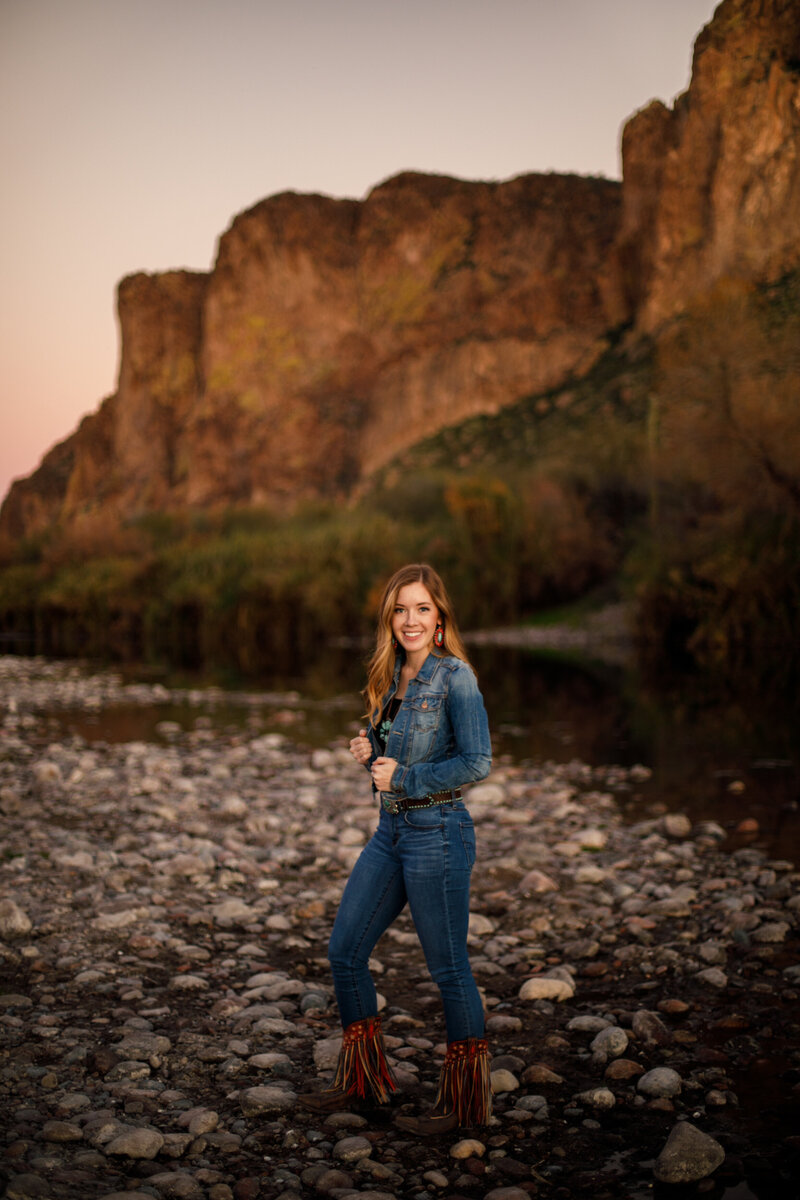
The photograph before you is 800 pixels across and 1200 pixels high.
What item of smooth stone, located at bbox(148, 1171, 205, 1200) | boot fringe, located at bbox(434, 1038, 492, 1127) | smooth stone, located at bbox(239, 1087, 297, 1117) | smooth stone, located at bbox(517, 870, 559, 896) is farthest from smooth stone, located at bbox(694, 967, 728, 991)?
smooth stone, located at bbox(148, 1171, 205, 1200)

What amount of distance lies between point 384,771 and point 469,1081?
1.20 metres

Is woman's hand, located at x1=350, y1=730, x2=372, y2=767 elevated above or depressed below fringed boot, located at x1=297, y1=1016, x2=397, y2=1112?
above

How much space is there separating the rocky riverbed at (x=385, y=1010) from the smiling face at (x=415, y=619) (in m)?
1.81

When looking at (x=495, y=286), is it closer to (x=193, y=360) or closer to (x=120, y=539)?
(x=193, y=360)

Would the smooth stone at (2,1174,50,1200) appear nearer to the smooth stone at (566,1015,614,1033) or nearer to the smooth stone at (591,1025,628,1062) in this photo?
the smooth stone at (591,1025,628,1062)

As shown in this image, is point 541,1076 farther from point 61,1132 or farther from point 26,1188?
point 26,1188

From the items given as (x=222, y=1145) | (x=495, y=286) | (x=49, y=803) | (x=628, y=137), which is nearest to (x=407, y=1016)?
(x=222, y=1145)

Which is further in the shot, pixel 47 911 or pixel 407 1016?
pixel 47 911

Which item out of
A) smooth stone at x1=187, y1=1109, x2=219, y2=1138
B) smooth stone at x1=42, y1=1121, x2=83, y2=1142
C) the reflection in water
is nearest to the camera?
smooth stone at x1=42, y1=1121, x2=83, y2=1142

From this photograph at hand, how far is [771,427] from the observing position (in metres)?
21.1

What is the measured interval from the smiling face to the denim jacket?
0.24 ft

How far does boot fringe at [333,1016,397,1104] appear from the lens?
3.49 meters

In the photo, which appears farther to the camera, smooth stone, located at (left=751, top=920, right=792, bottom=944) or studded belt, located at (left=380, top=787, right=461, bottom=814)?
smooth stone, located at (left=751, top=920, right=792, bottom=944)

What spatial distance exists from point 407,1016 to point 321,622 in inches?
1316
